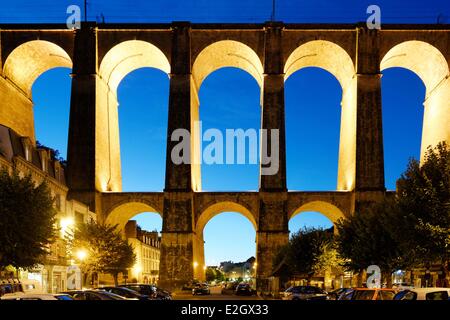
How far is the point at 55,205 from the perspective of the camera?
1372 inches

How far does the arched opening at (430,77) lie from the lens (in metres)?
46.1

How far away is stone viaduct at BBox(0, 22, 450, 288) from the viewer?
44.5m

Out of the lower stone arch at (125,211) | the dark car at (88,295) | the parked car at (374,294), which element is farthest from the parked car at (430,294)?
the lower stone arch at (125,211)

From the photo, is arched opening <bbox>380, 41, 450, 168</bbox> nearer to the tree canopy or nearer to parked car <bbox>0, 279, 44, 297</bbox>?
the tree canopy

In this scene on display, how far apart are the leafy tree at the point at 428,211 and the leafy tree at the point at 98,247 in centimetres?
2332

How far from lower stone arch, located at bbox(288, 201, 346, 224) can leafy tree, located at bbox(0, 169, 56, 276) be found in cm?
2813

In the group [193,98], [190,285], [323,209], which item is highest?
[193,98]

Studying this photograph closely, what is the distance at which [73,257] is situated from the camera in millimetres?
35406

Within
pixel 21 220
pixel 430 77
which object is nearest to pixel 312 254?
pixel 21 220

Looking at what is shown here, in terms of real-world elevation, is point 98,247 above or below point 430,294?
above

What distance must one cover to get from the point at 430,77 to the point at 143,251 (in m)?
43.8

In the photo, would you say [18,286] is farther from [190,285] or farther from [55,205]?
[190,285]

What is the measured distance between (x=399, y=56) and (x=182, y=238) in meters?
27.3
